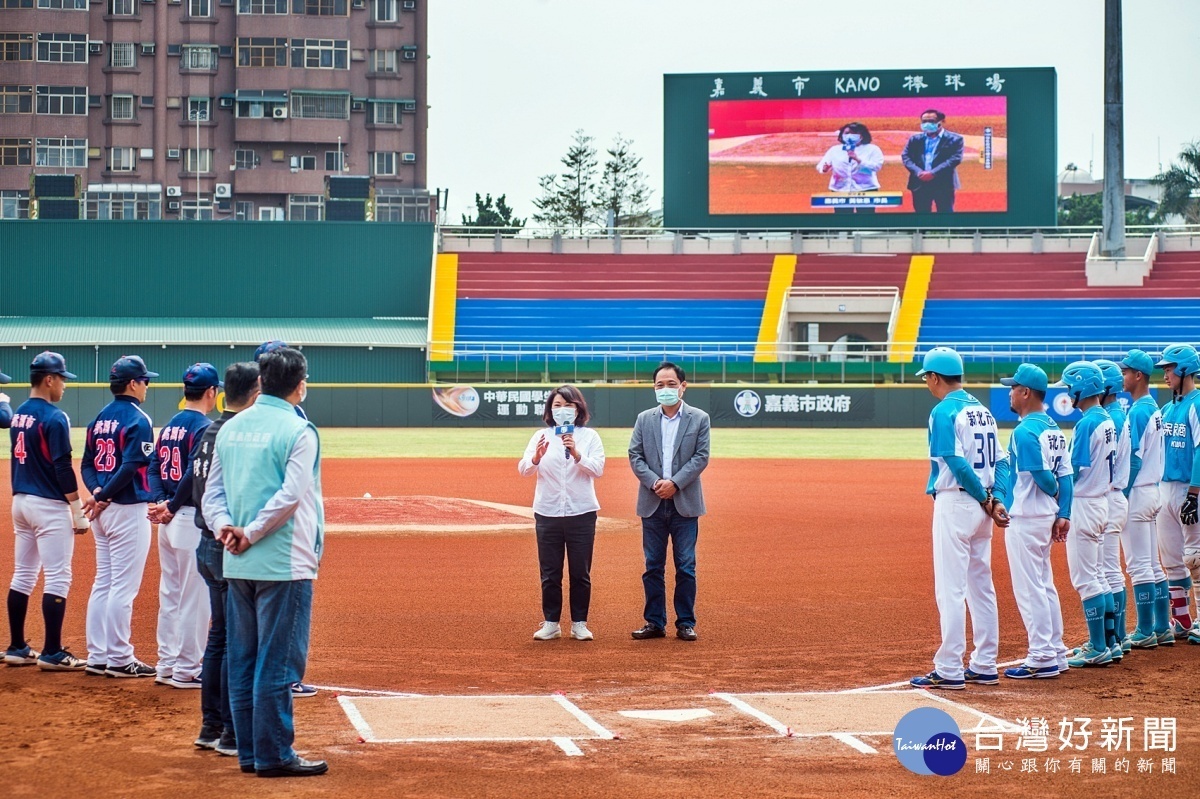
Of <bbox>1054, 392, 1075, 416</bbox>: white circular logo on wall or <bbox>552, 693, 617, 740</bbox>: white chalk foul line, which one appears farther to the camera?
<bbox>1054, 392, 1075, 416</bbox>: white circular logo on wall

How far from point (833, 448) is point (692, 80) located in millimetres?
21664

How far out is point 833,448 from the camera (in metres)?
33.6

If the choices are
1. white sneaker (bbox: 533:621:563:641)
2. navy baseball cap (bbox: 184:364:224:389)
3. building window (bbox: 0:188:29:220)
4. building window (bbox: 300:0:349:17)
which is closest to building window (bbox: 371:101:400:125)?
building window (bbox: 300:0:349:17)

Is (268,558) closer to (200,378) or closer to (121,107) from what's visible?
(200,378)

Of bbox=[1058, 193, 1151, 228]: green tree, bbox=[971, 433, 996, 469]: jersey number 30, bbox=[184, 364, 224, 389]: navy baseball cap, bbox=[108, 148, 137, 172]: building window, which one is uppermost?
bbox=[1058, 193, 1151, 228]: green tree

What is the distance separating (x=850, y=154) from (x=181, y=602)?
44.7 m

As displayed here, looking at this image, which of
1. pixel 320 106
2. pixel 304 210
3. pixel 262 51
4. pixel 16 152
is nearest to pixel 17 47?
pixel 16 152

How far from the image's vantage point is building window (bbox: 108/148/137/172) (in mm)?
68000

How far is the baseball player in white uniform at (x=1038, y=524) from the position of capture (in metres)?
8.90

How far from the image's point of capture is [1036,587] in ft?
29.3

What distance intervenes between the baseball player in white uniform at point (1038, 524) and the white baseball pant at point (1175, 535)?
64.8 inches

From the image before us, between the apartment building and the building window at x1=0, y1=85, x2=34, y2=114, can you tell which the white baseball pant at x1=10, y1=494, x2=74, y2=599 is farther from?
the building window at x1=0, y1=85, x2=34, y2=114

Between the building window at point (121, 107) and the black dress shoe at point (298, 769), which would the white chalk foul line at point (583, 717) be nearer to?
the black dress shoe at point (298, 769)

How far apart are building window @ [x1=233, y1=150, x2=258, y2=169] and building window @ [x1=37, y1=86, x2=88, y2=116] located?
7.72m
